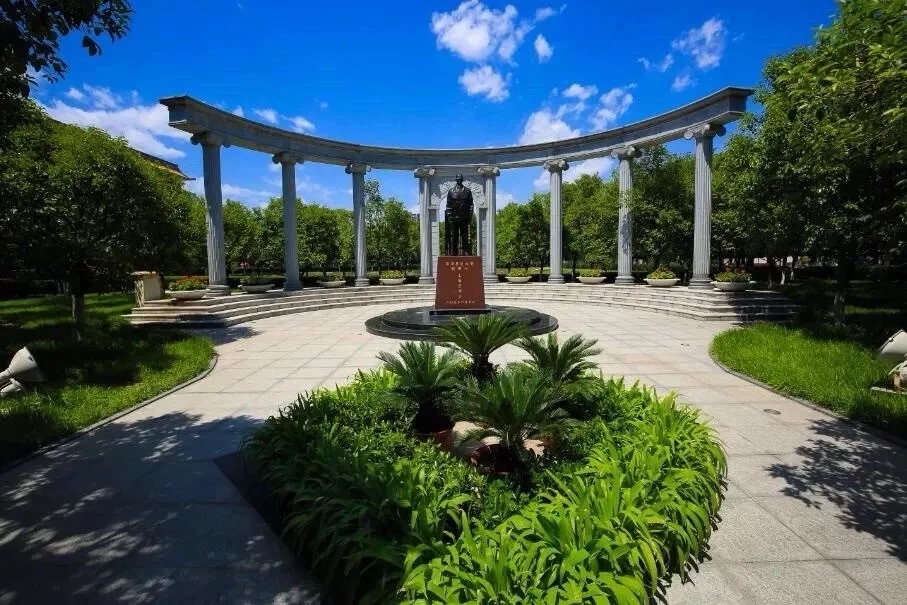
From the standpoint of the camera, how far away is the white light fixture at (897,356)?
23.9 ft

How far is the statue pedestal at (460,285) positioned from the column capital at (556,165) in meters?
14.1

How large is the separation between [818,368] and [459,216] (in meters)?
12.0

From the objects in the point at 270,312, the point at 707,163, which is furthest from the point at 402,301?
the point at 707,163

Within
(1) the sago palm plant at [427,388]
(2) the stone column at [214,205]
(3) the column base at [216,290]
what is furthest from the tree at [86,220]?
(1) the sago palm plant at [427,388]

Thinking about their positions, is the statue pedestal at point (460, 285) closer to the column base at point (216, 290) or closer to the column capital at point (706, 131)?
the column base at point (216, 290)

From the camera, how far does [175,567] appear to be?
11.7 ft

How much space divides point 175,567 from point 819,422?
8305mm

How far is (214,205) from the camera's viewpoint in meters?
20.0

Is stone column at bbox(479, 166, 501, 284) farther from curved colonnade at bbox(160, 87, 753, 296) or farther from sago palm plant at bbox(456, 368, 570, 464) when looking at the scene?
sago palm plant at bbox(456, 368, 570, 464)

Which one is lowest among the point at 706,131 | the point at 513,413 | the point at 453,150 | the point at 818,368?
the point at 818,368

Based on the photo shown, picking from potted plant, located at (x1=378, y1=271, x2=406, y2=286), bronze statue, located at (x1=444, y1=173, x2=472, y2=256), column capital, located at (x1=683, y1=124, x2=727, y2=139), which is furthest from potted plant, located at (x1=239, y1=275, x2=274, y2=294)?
column capital, located at (x1=683, y1=124, x2=727, y2=139)

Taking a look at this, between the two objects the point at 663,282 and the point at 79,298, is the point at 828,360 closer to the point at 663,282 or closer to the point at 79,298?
the point at 663,282

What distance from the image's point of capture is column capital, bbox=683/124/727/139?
19.6 m

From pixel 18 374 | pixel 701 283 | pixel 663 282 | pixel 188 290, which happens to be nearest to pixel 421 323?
pixel 18 374
